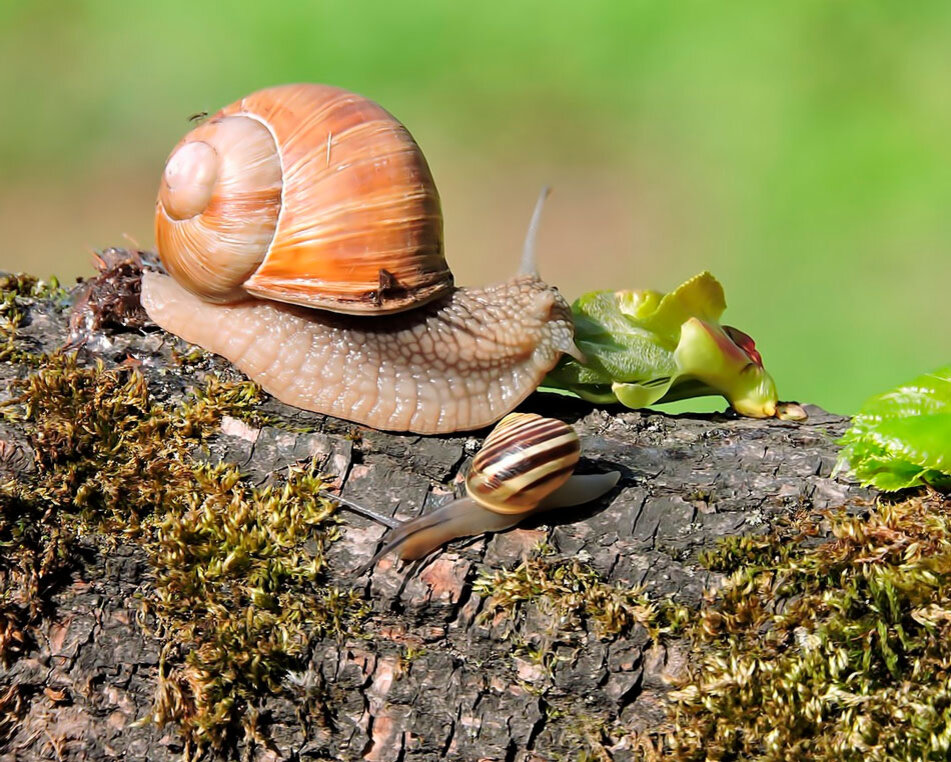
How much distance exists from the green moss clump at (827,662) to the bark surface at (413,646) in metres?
0.11

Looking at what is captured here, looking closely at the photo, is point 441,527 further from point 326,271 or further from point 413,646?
point 326,271

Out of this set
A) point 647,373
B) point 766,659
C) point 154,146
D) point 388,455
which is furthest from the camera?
point 154,146

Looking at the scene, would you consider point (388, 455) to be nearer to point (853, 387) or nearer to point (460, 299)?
point (460, 299)

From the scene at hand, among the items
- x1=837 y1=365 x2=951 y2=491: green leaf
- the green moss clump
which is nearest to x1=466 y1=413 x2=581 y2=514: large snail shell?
the green moss clump

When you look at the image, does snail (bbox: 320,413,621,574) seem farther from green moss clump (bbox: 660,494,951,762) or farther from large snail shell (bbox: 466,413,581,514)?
green moss clump (bbox: 660,494,951,762)

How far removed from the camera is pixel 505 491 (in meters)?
2.49

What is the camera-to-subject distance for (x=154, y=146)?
8.39 meters

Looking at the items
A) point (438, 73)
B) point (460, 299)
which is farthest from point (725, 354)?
point (438, 73)

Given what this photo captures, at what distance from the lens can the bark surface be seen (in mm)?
2434

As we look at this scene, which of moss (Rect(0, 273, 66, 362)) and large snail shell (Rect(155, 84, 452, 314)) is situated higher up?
large snail shell (Rect(155, 84, 452, 314))

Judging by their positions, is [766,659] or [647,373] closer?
[766,659]

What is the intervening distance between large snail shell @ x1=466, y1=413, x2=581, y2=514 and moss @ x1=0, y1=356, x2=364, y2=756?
0.47 meters

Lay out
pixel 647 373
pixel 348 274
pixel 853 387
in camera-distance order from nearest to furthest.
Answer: pixel 348 274, pixel 647 373, pixel 853 387

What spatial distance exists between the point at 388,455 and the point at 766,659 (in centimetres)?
126
